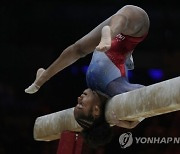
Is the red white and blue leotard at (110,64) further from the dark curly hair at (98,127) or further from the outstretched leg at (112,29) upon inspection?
the outstretched leg at (112,29)

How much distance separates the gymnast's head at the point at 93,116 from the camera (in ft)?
10.5

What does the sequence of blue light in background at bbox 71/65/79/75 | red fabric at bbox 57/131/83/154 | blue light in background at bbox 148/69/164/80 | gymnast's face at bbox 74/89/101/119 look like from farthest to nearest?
blue light in background at bbox 71/65/79/75, blue light in background at bbox 148/69/164/80, red fabric at bbox 57/131/83/154, gymnast's face at bbox 74/89/101/119

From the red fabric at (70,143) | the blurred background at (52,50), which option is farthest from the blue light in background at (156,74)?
the red fabric at (70,143)

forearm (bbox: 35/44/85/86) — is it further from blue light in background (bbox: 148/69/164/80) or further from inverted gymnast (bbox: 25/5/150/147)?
blue light in background (bbox: 148/69/164/80)

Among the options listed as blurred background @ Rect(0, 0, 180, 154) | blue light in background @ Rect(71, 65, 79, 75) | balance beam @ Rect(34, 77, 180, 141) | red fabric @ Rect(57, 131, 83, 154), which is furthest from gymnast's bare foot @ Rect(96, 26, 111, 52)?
blue light in background @ Rect(71, 65, 79, 75)

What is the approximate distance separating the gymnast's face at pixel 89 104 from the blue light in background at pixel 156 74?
334 centimetres

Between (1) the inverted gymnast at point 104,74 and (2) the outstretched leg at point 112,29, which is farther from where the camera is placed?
(1) the inverted gymnast at point 104,74

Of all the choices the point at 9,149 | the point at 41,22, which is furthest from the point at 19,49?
the point at 9,149

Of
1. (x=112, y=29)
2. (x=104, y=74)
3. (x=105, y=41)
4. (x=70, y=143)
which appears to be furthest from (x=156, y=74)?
(x=105, y=41)

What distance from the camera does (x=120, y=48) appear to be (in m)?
3.32

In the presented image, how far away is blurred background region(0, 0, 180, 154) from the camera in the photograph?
6527mm

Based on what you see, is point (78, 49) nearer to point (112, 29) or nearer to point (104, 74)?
point (104, 74)

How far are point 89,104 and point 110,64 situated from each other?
0.30 metres

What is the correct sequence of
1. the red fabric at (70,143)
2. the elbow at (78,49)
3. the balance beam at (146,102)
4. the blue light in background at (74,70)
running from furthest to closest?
the blue light in background at (74,70), the red fabric at (70,143), the elbow at (78,49), the balance beam at (146,102)
